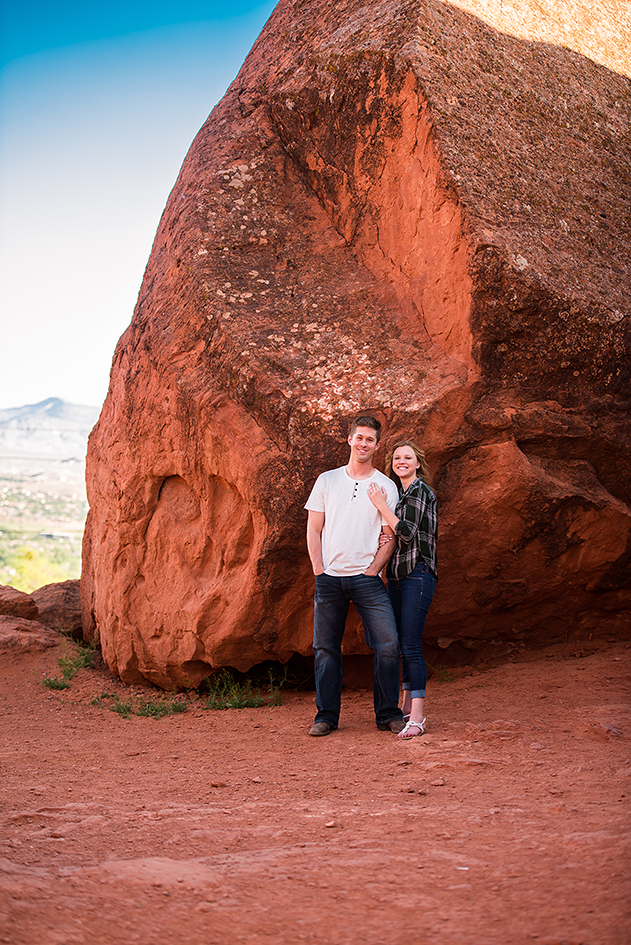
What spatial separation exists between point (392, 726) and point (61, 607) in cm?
494

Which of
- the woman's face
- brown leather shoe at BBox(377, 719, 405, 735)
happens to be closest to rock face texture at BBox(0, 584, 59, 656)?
brown leather shoe at BBox(377, 719, 405, 735)

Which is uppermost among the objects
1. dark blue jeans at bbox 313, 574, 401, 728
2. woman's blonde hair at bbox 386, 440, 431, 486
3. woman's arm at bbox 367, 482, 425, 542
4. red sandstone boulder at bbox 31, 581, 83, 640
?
woman's blonde hair at bbox 386, 440, 431, 486

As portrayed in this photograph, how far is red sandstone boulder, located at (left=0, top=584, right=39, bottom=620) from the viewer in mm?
7520

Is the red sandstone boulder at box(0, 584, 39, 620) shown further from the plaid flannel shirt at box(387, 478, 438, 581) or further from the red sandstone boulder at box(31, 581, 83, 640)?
the plaid flannel shirt at box(387, 478, 438, 581)

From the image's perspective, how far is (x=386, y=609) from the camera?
4164 millimetres

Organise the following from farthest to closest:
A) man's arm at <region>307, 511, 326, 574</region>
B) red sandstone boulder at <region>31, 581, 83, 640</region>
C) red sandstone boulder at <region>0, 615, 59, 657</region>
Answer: red sandstone boulder at <region>31, 581, 83, 640</region> → red sandstone boulder at <region>0, 615, 59, 657</region> → man's arm at <region>307, 511, 326, 574</region>

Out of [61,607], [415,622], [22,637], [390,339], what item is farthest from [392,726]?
[61,607]

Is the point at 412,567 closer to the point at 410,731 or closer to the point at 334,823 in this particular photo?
the point at 410,731

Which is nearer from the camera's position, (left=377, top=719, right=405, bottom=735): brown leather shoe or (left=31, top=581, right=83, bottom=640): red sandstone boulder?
(left=377, top=719, right=405, bottom=735): brown leather shoe

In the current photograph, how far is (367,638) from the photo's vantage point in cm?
430

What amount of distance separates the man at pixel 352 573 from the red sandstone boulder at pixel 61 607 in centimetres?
383

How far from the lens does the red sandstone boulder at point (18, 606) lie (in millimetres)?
7520

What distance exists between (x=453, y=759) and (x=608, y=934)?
1776mm

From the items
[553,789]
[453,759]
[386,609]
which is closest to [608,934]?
[553,789]
